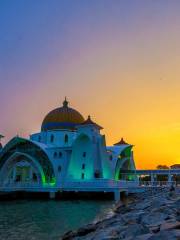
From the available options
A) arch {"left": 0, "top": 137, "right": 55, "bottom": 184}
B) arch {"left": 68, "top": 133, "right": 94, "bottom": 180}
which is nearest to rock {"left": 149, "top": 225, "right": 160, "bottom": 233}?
arch {"left": 68, "top": 133, "right": 94, "bottom": 180}

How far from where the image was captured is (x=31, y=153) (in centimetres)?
4700

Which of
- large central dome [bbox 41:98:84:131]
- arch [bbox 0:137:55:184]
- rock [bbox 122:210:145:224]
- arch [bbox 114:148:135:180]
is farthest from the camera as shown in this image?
large central dome [bbox 41:98:84:131]

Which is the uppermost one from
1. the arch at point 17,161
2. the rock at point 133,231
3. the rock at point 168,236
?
the arch at point 17,161

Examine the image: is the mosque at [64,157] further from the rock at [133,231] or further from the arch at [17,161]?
the rock at [133,231]

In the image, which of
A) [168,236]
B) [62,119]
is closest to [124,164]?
[62,119]

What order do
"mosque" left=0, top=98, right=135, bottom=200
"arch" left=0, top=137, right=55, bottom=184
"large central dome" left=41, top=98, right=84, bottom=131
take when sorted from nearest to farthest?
"mosque" left=0, top=98, right=135, bottom=200 → "arch" left=0, top=137, right=55, bottom=184 → "large central dome" left=41, top=98, right=84, bottom=131

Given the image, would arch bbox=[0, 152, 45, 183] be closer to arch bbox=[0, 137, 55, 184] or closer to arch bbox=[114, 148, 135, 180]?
arch bbox=[0, 137, 55, 184]

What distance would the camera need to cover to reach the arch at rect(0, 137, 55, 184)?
151ft

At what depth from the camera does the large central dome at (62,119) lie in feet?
170

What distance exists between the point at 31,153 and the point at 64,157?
488 centimetres

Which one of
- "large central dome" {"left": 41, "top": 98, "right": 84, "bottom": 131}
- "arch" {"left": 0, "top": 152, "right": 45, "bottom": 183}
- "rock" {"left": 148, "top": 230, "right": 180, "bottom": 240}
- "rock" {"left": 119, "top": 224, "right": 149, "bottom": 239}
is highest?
"large central dome" {"left": 41, "top": 98, "right": 84, "bottom": 131}

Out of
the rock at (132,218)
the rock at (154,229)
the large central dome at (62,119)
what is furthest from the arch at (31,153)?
the rock at (154,229)

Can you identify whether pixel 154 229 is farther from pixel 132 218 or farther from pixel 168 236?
pixel 132 218

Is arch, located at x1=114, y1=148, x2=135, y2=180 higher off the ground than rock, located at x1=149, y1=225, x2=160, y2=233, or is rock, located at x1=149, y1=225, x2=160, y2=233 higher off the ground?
arch, located at x1=114, y1=148, x2=135, y2=180
